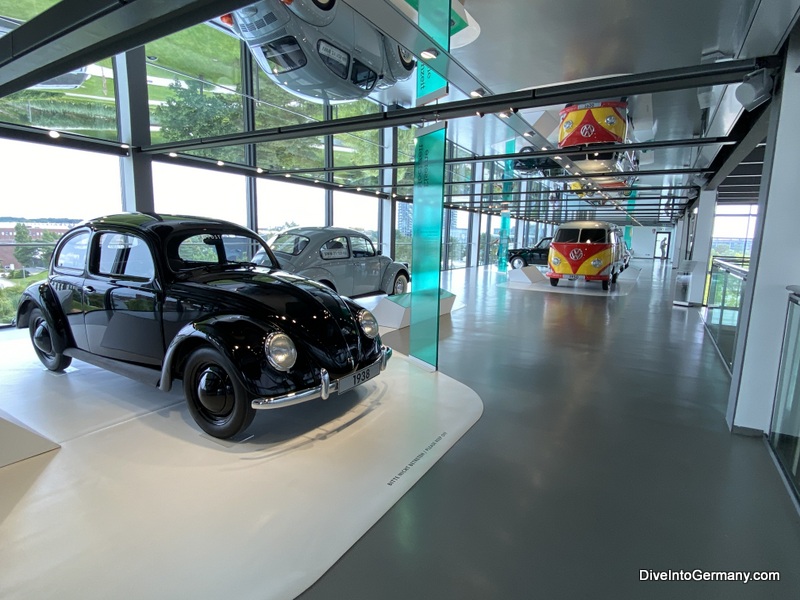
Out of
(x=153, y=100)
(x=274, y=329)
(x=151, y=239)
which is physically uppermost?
(x=153, y=100)

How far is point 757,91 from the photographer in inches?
122

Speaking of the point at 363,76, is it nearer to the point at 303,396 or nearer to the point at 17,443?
the point at 303,396

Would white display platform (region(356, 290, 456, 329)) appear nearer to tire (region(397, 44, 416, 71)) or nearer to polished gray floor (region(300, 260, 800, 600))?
polished gray floor (region(300, 260, 800, 600))

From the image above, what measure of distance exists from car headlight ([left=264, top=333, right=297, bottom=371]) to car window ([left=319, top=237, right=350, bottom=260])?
5017 mm

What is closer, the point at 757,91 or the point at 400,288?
the point at 757,91

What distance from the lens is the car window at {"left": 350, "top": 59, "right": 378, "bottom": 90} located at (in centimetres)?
441

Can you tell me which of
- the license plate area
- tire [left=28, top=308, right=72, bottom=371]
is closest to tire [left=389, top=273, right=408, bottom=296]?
the license plate area

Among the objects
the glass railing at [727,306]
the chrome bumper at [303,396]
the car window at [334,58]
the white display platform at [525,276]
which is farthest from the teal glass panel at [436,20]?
the white display platform at [525,276]

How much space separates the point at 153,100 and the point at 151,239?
5493mm

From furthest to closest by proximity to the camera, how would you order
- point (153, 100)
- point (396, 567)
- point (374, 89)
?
point (153, 100), point (374, 89), point (396, 567)

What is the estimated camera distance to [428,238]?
472 centimetres

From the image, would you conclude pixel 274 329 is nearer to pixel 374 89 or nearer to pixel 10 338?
pixel 374 89

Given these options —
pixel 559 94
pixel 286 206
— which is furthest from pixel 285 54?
pixel 286 206

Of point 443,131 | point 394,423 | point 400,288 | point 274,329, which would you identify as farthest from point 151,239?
point 400,288
